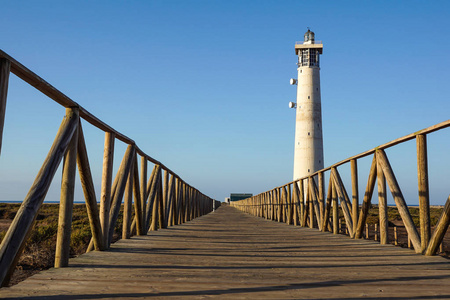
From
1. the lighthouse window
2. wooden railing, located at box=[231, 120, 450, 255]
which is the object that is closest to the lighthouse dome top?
the lighthouse window

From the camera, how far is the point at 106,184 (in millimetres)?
5027

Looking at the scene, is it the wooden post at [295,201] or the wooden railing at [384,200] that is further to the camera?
the wooden post at [295,201]

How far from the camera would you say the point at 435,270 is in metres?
3.75

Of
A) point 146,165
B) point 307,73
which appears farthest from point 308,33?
point 146,165

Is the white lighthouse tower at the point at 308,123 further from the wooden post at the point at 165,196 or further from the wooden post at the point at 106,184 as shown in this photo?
the wooden post at the point at 106,184

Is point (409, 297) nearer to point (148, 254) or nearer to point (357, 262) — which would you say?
point (357, 262)

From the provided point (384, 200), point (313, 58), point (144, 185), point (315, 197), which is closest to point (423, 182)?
point (384, 200)

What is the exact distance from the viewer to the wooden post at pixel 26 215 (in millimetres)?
2609

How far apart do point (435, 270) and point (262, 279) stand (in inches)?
62.9

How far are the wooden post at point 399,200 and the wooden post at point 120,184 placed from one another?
3.25m

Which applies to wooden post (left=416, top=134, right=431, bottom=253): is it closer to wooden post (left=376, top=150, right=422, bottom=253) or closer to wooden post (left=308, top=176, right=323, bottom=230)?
wooden post (left=376, top=150, right=422, bottom=253)

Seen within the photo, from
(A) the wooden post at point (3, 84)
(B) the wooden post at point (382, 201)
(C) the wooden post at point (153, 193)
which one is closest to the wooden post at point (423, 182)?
(B) the wooden post at point (382, 201)

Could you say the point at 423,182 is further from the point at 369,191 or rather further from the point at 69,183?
the point at 69,183

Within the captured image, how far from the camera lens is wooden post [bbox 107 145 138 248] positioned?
17.1 ft
